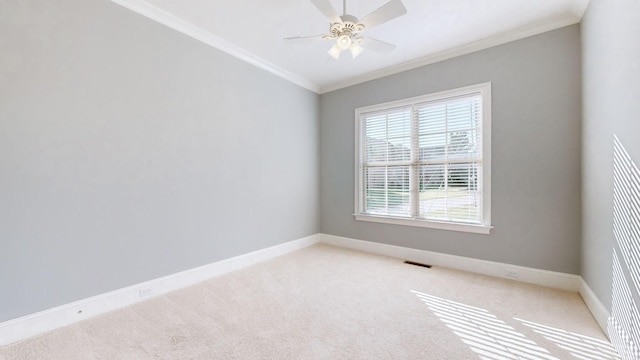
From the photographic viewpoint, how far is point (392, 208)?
3.97 m

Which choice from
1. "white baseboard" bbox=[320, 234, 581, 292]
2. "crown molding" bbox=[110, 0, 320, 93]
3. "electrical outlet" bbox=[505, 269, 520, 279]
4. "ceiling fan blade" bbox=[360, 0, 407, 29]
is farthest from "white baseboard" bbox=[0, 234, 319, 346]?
"electrical outlet" bbox=[505, 269, 520, 279]

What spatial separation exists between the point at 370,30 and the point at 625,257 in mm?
2860

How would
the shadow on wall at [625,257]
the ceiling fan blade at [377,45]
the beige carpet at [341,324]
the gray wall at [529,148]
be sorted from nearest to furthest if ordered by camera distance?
the shadow on wall at [625,257] → the beige carpet at [341,324] → the ceiling fan blade at [377,45] → the gray wall at [529,148]

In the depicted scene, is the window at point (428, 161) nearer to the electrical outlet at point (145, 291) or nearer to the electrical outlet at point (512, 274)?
the electrical outlet at point (512, 274)

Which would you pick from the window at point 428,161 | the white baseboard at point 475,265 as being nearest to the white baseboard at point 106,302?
the white baseboard at point 475,265

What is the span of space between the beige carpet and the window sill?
58 cm

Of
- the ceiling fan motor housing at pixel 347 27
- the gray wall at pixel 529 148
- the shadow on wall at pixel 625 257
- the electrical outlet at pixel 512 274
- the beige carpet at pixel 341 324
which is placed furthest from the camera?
the electrical outlet at pixel 512 274

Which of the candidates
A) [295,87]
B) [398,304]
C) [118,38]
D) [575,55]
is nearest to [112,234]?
[118,38]

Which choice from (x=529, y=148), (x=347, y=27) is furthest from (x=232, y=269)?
(x=529, y=148)

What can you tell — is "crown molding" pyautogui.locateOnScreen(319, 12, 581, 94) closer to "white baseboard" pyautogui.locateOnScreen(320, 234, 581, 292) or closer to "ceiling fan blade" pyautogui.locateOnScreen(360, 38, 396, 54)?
"ceiling fan blade" pyautogui.locateOnScreen(360, 38, 396, 54)

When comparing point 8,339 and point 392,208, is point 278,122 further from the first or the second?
point 8,339

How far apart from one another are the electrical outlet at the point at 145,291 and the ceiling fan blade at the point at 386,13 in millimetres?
3111

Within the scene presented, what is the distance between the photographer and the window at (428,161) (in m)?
3.21

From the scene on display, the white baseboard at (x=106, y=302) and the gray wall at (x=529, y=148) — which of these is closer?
the white baseboard at (x=106, y=302)
